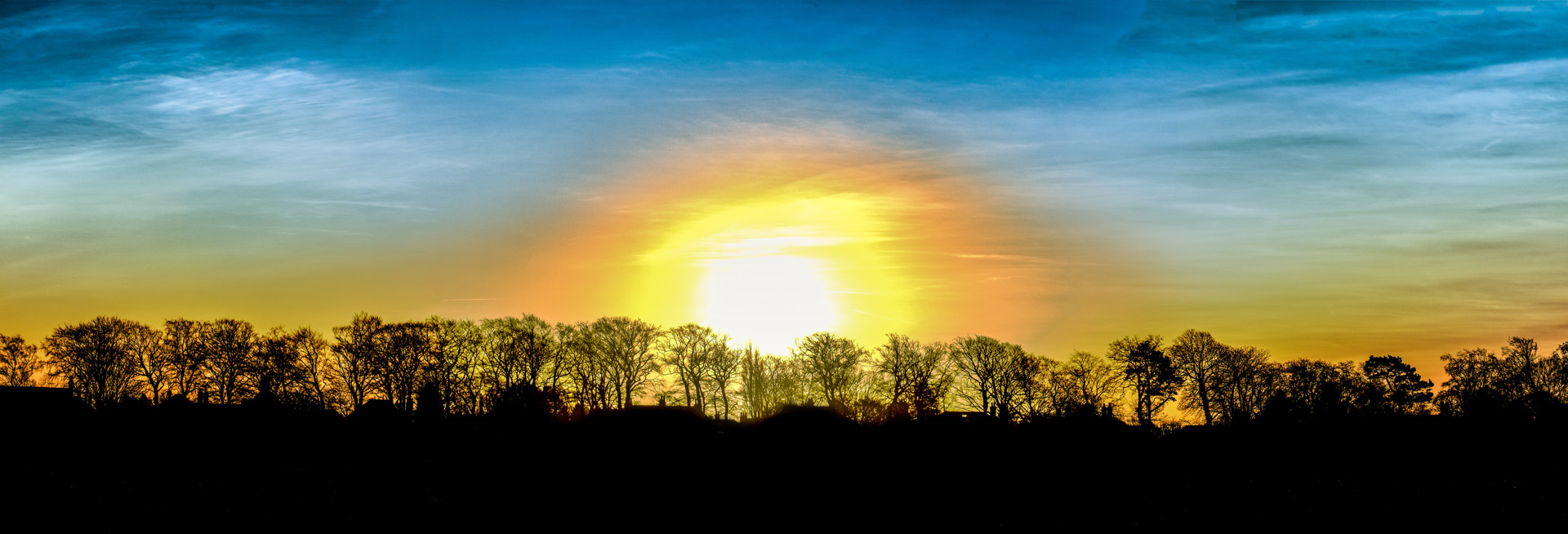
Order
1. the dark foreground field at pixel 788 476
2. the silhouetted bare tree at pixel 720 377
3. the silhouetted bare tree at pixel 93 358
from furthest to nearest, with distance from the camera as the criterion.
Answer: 1. the silhouetted bare tree at pixel 720 377
2. the silhouetted bare tree at pixel 93 358
3. the dark foreground field at pixel 788 476

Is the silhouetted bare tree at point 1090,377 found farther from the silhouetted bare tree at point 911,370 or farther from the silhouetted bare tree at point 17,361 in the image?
the silhouetted bare tree at point 17,361

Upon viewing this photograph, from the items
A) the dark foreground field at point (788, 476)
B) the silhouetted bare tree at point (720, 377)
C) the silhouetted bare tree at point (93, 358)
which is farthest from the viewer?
the silhouetted bare tree at point (720, 377)

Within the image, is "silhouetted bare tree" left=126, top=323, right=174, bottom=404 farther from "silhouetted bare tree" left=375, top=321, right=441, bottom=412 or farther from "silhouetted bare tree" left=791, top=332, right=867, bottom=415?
"silhouetted bare tree" left=791, top=332, right=867, bottom=415

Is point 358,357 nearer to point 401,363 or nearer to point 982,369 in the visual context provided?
point 401,363

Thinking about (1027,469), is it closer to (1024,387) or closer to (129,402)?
(1024,387)

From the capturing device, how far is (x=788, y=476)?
46.2m

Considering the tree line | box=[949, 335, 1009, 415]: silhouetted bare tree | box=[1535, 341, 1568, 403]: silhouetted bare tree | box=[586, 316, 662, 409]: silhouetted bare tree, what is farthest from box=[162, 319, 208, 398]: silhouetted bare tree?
box=[1535, 341, 1568, 403]: silhouetted bare tree

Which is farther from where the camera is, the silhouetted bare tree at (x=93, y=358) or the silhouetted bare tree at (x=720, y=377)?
the silhouetted bare tree at (x=720, y=377)

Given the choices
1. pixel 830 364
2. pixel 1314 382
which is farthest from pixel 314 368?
pixel 1314 382

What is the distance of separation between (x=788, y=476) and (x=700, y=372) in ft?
144

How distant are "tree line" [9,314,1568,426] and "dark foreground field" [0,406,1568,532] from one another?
17057 mm

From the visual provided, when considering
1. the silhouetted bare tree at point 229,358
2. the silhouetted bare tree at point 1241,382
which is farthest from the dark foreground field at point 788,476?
the silhouetted bare tree at point 1241,382

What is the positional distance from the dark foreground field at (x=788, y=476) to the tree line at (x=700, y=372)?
56.0ft

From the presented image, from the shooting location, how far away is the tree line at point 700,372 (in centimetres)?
8162
